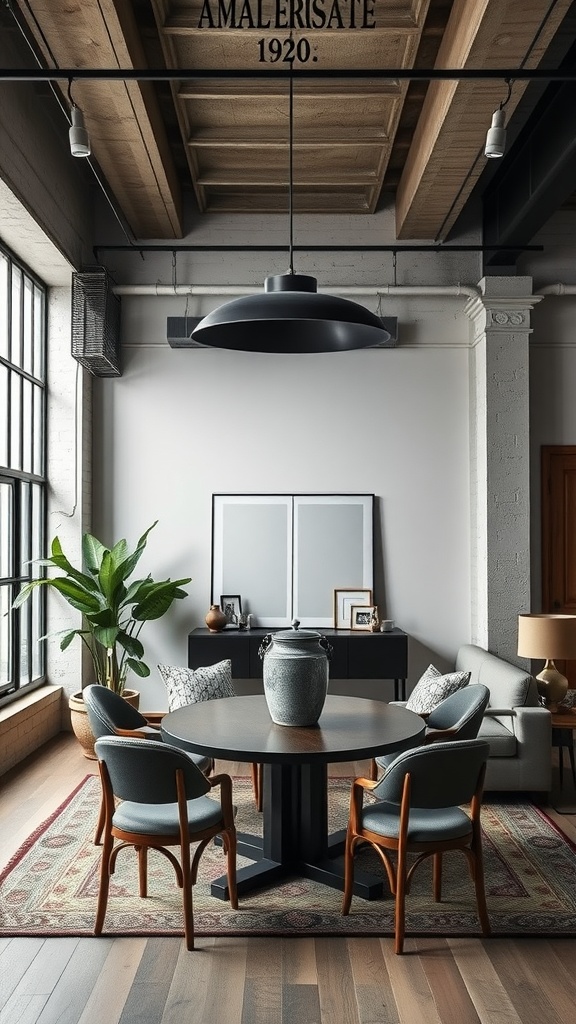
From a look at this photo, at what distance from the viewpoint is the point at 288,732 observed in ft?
12.3

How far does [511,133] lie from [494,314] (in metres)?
1.25

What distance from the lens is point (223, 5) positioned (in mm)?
4289

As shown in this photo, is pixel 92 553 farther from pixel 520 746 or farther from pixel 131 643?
pixel 520 746

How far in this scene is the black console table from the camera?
6527 mm

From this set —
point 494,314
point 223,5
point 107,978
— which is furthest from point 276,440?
point 107,978

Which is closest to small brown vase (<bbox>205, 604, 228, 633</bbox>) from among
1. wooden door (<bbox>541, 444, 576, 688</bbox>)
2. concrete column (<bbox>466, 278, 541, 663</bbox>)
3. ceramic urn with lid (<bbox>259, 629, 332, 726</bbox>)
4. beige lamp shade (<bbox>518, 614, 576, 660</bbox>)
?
concrete column (<bbox>466, 278, 541, 663</bbox>)

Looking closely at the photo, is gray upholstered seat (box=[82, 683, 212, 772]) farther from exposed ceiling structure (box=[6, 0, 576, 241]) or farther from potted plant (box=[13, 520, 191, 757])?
exposed ceiling structure (box=[6, 0, 576, 241])

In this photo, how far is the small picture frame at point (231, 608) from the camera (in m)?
6.90

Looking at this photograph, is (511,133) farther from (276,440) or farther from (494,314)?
(276,440)

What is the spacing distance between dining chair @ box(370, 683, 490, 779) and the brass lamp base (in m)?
1.04

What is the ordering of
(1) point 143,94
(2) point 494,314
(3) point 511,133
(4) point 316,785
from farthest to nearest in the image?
(2) point 494,314 < (3) point 511,133 < (1) point 143,94 < (4) point 316,785

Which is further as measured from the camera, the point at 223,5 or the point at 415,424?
the point at 415,424

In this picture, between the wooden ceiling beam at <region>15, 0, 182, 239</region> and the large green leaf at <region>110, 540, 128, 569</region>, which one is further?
the large green leaf at <region>110, 540, 128, 569</region>

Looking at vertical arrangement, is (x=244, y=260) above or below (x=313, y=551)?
above
